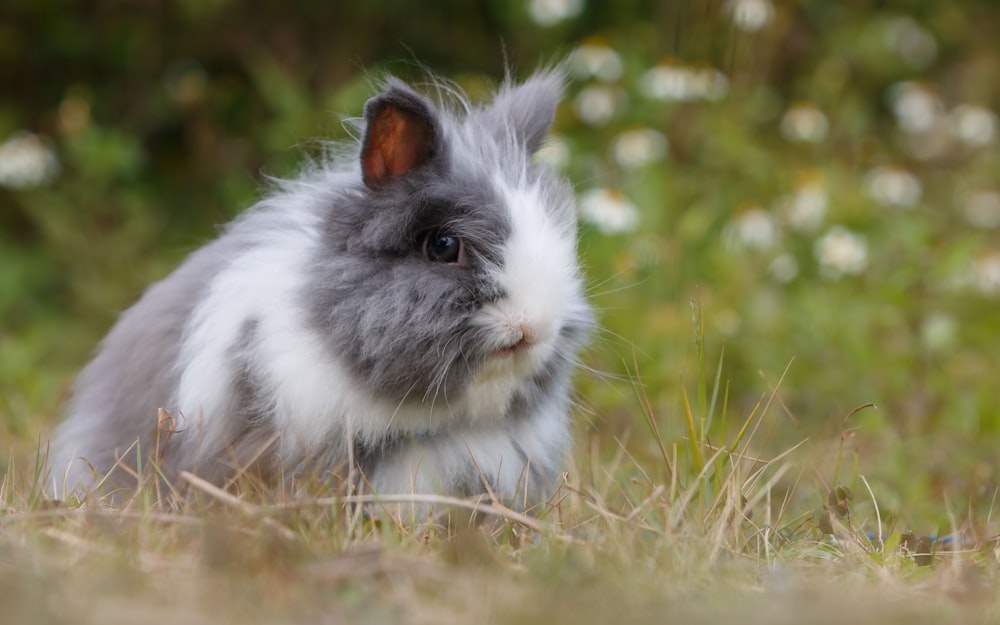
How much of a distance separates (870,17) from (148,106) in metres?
5.01

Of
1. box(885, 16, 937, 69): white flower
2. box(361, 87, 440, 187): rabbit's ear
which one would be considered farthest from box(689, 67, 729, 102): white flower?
box(361, 87, 440, 187): rabbit's ear

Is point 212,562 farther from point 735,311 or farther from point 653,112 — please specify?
point 653,112

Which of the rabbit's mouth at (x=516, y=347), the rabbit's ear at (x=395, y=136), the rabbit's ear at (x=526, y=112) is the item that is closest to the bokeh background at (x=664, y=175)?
the rabbit's ear at (x=526, y=112)

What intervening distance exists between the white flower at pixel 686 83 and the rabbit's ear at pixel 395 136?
8.27ft

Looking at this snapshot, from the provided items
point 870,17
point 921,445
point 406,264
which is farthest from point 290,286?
point 870,17

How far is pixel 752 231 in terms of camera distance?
18.0 ft

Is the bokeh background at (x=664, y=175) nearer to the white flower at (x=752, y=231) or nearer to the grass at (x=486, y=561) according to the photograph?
the white flower at (x=752, y=231)

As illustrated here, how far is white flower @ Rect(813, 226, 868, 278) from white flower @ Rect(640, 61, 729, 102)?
98cm

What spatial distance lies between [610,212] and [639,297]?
46 cm

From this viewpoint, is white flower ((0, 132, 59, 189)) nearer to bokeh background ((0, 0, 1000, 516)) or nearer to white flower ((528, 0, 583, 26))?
bokeh background ((0, 0, 1000, 516))

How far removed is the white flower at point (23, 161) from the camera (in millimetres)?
6064

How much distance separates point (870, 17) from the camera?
8.04 metres

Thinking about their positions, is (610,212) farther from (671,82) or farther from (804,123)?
(804,123)

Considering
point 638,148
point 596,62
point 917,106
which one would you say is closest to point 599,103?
point 596,62
